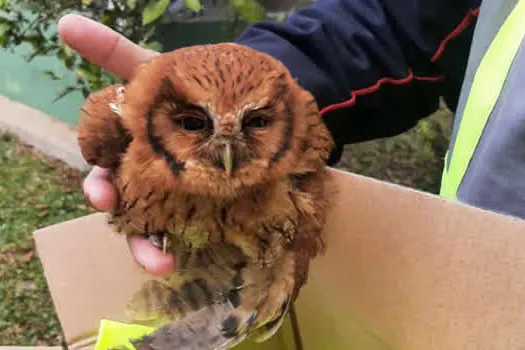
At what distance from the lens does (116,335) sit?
54cm

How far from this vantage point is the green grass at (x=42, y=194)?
5.45ft

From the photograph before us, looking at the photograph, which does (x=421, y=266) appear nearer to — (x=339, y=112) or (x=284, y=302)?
(x=284, y=302)

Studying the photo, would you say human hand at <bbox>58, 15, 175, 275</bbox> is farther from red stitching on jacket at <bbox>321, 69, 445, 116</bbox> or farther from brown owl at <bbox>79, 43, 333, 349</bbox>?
red stitching on jacket at <bbox>321, 69, 445, 116</bbox>

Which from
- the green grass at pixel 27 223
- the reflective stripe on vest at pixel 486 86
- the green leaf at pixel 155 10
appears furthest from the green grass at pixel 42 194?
the reflective stripe on vest at pixel 486 86

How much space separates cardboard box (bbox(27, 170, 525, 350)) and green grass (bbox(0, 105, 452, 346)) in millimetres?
1021

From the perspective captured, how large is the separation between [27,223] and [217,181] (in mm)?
1553

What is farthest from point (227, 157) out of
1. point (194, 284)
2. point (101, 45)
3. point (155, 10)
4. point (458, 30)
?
point (155, 10)

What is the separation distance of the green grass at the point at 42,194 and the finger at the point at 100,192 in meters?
1.09

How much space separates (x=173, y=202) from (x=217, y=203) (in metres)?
0.04

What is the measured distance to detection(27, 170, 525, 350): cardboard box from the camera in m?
0.45

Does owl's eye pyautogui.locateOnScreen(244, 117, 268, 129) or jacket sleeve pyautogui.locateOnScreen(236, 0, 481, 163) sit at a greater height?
owl's eye pyautogui.locateOnScreen(244, 117, 268, 129)

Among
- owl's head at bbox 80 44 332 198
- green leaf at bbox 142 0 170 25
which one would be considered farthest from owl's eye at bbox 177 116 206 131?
green leaf at bbox 142 0 170 25

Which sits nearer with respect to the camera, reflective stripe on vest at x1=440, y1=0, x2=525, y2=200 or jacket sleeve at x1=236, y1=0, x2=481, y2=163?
reflective stripe on vest at x1=440, y1=0, x2=525, y2=200

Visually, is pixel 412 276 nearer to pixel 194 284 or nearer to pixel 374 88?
pixel 194 284
